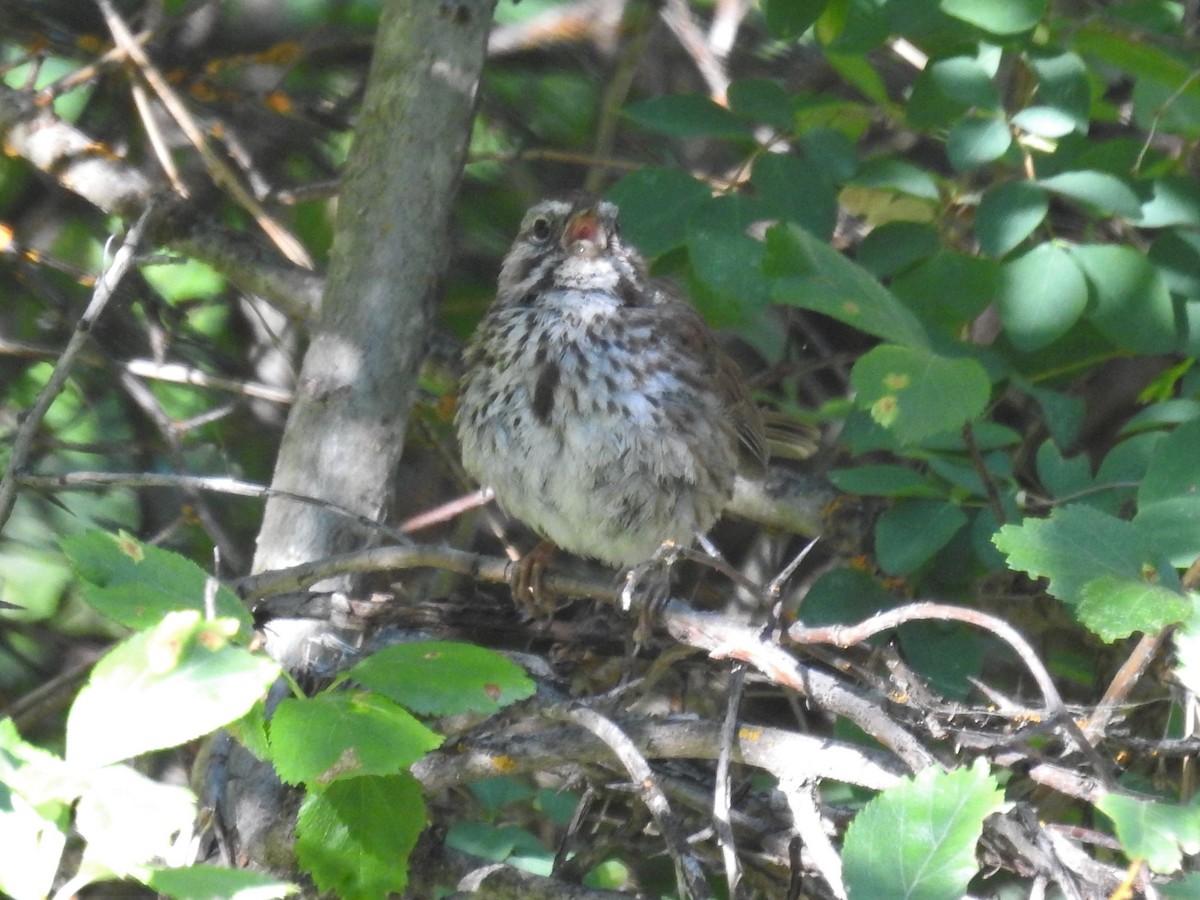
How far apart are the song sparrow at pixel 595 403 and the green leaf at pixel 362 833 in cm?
130

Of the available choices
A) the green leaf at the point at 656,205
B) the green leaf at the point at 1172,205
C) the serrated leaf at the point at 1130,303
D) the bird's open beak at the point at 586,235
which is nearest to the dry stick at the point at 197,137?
the bird's open beak at the point at 586,235

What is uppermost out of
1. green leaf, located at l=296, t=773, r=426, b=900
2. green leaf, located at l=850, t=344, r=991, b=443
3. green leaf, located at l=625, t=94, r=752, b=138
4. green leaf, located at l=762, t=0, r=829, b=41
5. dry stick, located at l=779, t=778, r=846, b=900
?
green leaf, located at l=762, t=0, r=829, b=41

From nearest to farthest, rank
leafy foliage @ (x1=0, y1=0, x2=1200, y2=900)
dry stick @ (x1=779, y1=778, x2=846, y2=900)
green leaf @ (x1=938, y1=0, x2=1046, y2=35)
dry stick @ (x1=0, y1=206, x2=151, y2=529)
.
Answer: leafy foliage @ (x1=0, y1=0, x2=1200, y2=900) → dry stick @ (x1=779, y1=778, x2=846, y2=900) → dry stick @ (x1=0, y1=206, x2=151, y2=529) → green leaf @ (x1=938, y1=0, x2=1046, y2=35)

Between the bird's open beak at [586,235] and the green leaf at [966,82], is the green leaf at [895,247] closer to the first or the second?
the green leaf at [966,82]

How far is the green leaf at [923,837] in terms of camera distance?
127cm

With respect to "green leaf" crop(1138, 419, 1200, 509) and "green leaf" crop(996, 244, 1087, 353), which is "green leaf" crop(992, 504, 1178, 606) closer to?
"green leaf" crop(1138, 419, 1200, 509)

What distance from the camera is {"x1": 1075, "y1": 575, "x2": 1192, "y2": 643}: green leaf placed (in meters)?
1.48

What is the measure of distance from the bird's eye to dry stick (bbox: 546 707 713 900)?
68.7 inches

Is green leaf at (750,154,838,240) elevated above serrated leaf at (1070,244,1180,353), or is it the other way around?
green leaf at (750,154,838,240)

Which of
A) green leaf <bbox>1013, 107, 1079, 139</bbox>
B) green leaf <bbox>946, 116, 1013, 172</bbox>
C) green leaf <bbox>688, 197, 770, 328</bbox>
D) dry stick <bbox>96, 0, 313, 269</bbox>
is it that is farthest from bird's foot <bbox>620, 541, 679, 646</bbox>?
dry stick <bbox>96, 0, 313, 269</bbox>

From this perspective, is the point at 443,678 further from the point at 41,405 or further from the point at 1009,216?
the point at 1009,216

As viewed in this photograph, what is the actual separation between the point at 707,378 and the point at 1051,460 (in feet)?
2.97

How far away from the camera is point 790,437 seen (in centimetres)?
393

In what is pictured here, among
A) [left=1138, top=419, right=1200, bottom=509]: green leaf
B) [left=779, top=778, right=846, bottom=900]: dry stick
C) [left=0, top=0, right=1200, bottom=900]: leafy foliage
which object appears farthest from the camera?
[left=1138, top=419, right=1200, bottom=509]: green leaf
